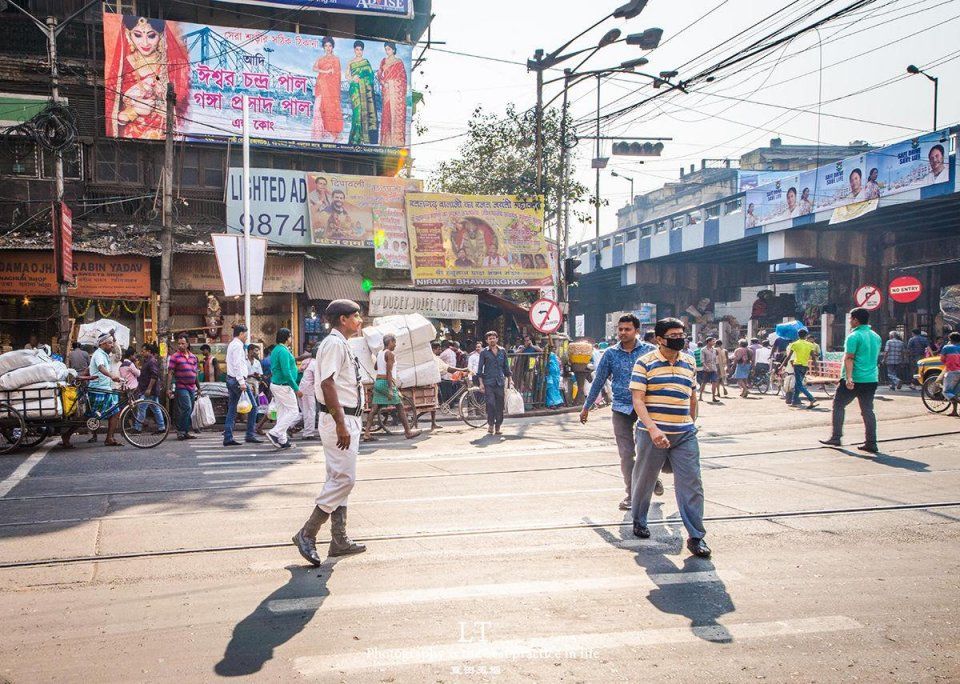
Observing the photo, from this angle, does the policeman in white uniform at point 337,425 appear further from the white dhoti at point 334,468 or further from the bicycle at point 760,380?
the bicycle at point 760,380

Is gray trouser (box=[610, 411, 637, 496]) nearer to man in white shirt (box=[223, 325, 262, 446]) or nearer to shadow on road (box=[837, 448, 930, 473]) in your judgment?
shadow on road (box=[837, 448, 930, 473])

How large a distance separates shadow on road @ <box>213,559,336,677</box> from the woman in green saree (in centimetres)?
2112

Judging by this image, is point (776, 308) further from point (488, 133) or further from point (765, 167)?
point (765, 167)

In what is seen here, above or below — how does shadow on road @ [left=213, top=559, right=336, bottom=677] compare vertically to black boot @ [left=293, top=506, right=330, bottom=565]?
below

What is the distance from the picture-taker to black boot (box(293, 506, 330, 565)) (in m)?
5.64

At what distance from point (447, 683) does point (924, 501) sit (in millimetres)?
5746

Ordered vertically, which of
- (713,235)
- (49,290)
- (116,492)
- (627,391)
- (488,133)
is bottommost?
(116,492)

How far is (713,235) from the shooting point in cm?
2989

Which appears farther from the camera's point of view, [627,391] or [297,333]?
[297,333]

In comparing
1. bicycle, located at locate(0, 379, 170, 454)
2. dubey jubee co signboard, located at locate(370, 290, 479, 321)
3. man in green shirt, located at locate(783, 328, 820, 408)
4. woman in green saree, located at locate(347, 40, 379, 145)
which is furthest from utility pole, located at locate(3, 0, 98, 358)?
man in green shirt, located at locate(783, 328, 820, 408)


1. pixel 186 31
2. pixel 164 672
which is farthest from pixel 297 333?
pixel 164 672

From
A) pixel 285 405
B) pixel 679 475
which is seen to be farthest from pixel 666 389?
pixel 285 405

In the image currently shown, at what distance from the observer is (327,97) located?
2472cm

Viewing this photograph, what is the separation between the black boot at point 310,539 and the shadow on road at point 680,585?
2.17m
